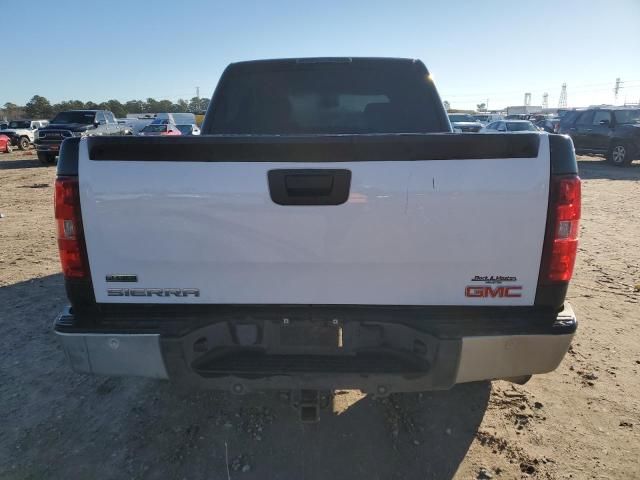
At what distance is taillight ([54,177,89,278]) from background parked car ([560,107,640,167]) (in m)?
19.4

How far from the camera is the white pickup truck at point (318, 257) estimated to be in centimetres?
189

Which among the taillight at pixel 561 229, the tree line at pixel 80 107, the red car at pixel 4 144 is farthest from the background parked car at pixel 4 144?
the tree line at pixel 80 107

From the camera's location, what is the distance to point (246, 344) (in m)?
2.12

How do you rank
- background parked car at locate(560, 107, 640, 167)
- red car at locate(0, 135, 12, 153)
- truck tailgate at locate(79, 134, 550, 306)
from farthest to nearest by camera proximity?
1. red car at locate(0, 135, 12, 153)
2. background parked car at locate(560, 107, 640, 167)
3. truck tailgate at locate(79, 134, 550, 306)

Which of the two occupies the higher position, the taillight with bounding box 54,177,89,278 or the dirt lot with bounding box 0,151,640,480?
the taillight with bounding box 54,177,89,278

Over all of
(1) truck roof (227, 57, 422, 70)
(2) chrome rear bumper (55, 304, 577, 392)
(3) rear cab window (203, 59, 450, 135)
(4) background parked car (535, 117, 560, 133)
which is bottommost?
(2) chrome rear bumper (55, 304, 577, 392)

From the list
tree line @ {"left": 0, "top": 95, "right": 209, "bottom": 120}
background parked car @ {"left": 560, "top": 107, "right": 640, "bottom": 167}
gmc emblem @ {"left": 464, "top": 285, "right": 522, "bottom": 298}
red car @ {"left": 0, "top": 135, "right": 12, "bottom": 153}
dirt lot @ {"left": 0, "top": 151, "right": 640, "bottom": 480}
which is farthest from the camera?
tree line @ {"left": 0, "top": 95, "right": 209, "bottom": 120}

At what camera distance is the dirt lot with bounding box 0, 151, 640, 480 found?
2385 millimetres

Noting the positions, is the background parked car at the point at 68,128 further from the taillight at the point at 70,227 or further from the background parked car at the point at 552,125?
the background parked car at the point at 552,125

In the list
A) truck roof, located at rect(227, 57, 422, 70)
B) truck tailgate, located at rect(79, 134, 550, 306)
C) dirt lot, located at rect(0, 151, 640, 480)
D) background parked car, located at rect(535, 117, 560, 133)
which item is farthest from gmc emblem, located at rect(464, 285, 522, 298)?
background parked car, located at rect(535, 117, 560, 133)

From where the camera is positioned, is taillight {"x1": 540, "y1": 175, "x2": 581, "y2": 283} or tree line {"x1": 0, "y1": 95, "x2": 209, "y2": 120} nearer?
taillight {"x1": 540, "y1": 175, "x2": 581, "y2": 283}

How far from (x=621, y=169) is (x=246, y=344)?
61.4 feet

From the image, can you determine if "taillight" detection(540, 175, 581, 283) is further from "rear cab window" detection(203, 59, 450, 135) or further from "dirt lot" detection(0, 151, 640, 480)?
"rear cab window" detection(203, 59, 450, 135)

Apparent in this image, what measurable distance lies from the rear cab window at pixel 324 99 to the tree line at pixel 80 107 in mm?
69112
